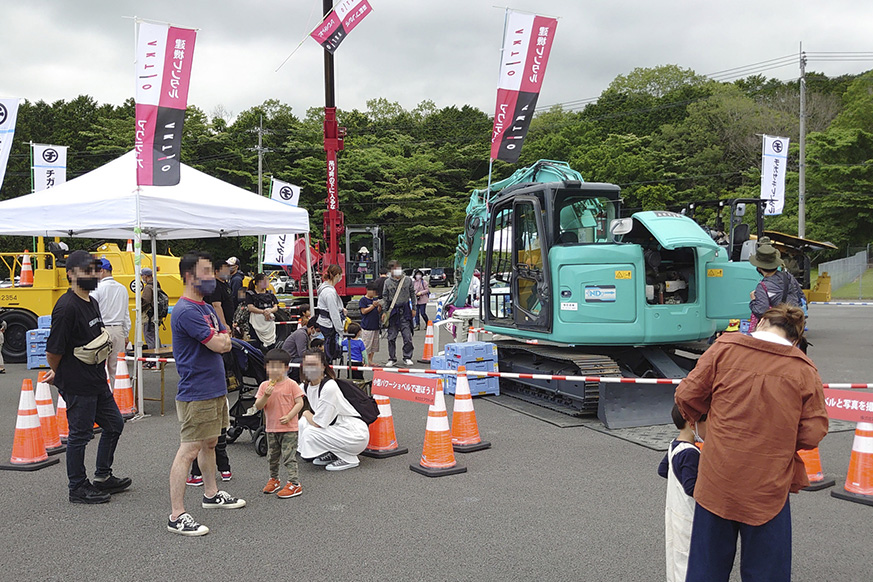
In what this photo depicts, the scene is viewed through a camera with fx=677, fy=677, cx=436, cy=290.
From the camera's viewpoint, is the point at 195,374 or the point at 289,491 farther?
the point at 289,491

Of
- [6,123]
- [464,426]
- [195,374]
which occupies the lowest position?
[464,426]

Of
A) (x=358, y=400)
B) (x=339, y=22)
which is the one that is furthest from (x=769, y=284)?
(x=339, y=22)

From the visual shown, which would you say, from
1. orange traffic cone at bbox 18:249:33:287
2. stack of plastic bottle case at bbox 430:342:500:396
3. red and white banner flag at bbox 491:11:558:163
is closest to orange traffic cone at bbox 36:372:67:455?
stack of plastic bottle case at bbox 430:342:500:396

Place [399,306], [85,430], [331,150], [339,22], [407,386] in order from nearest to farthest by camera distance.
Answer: [85,430]
[407,386]
[399,306]
[339,22]
[331,150]

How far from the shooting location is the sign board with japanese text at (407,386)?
6590 mm

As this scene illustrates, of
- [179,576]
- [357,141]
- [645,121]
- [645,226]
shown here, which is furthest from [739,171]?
[179,576]

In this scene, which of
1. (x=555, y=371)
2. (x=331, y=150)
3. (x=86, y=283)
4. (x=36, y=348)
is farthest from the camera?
(x=331, y=150)

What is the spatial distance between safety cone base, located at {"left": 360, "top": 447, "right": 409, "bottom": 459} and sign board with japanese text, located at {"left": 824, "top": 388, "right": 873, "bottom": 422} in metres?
3.90

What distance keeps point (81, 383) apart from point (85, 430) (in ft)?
1.27

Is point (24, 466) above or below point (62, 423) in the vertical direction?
below

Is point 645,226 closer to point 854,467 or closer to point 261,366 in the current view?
point 854,467

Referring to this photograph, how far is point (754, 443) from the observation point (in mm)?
2953

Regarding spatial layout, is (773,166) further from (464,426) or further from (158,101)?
(158,101)

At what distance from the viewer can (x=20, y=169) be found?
1873 inches
